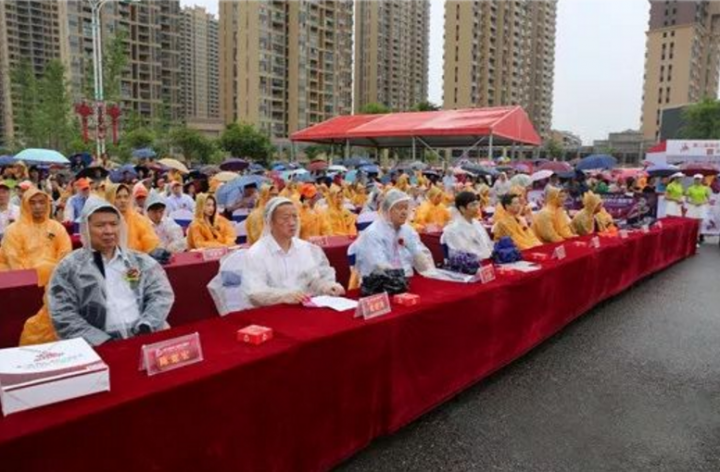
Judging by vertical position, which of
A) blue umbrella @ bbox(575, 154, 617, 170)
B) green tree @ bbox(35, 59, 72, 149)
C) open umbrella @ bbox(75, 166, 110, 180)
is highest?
green tree @ bbox(35, 59, 72, 149)

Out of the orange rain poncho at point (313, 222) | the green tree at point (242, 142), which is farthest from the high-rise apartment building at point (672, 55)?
the orange rain poncho at point (313, 222)

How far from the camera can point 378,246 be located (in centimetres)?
416

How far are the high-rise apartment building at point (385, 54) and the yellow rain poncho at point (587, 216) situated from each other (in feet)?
268

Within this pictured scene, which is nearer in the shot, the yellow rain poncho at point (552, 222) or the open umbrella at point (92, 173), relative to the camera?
the yellow rain poncho at point (552, 222)

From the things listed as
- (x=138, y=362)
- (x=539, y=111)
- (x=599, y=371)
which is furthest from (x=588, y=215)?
(x=539, y=111)

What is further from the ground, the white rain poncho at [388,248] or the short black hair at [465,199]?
the short black hair at [465,199]

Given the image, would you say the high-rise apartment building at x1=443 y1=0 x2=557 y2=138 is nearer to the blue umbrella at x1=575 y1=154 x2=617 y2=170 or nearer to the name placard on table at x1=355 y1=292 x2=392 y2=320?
the blue umbrella at x1=575 y1=154 x2=617 y2=170

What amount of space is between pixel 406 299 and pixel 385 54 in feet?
297

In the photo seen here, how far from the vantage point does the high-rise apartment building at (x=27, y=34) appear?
175 ft

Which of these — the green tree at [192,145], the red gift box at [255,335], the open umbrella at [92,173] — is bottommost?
the red gift box at [255,335]

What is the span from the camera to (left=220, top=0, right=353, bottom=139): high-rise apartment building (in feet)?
206

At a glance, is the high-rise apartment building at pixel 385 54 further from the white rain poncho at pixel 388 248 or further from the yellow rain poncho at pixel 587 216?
the white rain poncho at pixel 388 248

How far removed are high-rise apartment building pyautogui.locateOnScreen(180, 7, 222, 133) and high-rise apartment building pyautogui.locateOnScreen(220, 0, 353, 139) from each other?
19335 mm

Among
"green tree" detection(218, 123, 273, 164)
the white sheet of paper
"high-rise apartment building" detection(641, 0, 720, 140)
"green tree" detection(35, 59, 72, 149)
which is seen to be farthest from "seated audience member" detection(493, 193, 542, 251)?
"high-rise apartment building" detection(641, 0, 720, 140)
